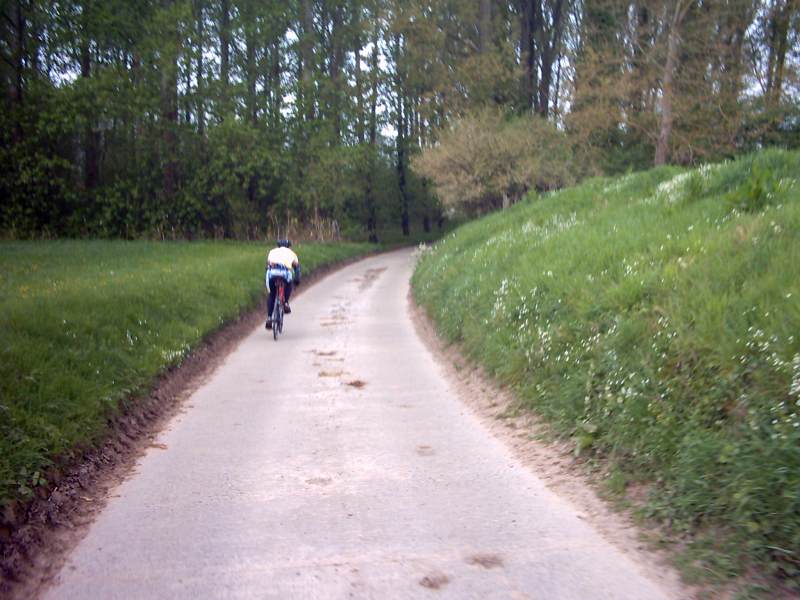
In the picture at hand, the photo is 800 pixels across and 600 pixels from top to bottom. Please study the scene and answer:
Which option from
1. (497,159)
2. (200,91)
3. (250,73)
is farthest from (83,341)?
(250,73)

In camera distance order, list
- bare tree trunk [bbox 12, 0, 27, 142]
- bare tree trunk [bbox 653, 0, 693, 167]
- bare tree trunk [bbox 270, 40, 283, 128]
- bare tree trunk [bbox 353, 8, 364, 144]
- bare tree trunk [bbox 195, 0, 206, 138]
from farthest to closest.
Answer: bare tree trunk [bbox 353, 8, 364, 144] < bare tree trunk [bbox 270, 40, 283, 128] < bare tree trunk [bbox 195, 0, 206, 138] < bare tree trunk [bbox 12, 0, 27, 142] < bare tree trunk [bbox 653, 0, 693, 167]

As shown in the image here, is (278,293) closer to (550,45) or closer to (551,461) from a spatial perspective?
(551,461)

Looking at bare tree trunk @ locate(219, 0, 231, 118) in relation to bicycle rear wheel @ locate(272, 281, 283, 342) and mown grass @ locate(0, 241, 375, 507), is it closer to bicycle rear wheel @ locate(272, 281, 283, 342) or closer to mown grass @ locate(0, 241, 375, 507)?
mown grass @ locate(0, 241, 375, 507)

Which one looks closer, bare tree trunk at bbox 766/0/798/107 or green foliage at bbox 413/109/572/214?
bare tree trunk at bbox 766/0/798/107

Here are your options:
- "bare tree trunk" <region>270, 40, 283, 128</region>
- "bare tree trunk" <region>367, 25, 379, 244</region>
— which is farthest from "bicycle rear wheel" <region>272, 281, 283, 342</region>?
"bare tree trunk" <region>367, 25, 379, 244</region>

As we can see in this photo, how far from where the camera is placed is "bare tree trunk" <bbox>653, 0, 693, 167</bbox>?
21.9 m

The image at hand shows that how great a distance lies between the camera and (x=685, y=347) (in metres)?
6.06

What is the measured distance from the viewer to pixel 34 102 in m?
38.0

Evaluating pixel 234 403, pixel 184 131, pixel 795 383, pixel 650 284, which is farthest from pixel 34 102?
pixel 795 383

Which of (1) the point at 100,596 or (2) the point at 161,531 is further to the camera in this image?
(2) the point at 161,531

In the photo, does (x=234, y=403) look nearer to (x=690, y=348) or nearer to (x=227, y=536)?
(x=227, y=536)

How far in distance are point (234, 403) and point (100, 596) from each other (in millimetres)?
4689

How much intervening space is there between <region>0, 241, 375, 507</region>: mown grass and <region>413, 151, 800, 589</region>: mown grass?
14.2 ft

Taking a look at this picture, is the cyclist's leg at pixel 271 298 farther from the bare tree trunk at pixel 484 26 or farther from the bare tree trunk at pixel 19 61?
the bare tree trunk at pixel 19 61
